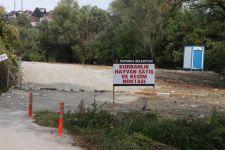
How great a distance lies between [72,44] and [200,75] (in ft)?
108

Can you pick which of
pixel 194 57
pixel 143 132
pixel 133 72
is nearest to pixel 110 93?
pixel 133 72

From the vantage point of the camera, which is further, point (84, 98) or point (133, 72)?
point (84, 98)

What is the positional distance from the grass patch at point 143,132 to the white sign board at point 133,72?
2322mm

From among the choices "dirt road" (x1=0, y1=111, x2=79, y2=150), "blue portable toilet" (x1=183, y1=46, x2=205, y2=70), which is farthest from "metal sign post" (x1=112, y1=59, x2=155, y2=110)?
"blue portable toilet" (x1=183, y1=46, x2=205, y2=70)

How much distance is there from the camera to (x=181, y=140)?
13836 mm

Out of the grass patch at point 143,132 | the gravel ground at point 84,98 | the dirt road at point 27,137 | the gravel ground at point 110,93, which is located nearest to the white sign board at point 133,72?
the gravel ground at point 84,98

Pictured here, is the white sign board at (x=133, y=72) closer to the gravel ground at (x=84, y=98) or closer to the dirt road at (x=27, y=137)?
the gravel ground at (x=84, y=98)

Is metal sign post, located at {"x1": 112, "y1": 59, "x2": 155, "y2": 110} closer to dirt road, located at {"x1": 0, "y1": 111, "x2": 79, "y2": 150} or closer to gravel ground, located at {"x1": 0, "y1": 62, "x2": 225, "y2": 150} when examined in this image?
gravel ground, located at {"x1": 0, "y1": 62, "x2": 225, "y2": 150}

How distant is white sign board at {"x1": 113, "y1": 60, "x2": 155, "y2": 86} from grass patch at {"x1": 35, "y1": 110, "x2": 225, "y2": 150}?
7.62ft

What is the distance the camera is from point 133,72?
1802cm

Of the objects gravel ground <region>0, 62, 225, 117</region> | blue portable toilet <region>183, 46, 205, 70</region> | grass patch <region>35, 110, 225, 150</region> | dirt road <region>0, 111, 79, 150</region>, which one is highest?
blue portable toilet <region>183, 46, 205, 70</region>

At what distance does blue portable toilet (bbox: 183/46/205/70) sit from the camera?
4527 centimetres

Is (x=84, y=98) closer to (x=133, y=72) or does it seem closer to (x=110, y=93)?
(x=110, y=93)

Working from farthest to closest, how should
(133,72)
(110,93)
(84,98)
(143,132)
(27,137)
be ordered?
1. (110,93)
2. (84,98)
3. (133,72)
4. (143,132)
5. (27,137)
